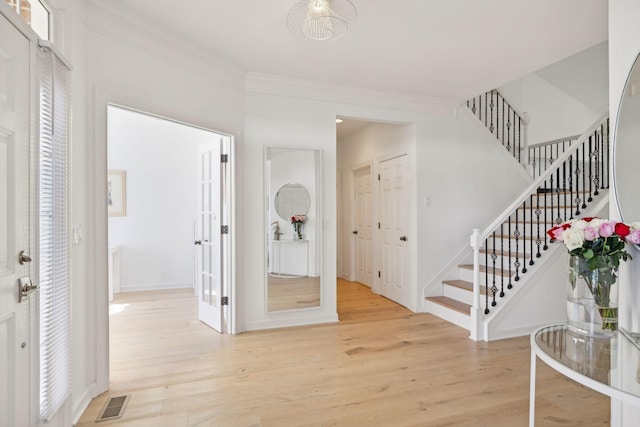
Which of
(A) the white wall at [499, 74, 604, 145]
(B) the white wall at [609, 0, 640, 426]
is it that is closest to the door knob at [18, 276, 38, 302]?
(B) the white wall at [609, 0, 640, 426]

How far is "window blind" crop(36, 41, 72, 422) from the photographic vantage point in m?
1.56

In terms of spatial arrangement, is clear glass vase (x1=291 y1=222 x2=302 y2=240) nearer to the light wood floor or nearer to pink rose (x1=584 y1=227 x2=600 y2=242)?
the light wood floor

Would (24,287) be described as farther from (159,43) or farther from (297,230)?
(297,230)

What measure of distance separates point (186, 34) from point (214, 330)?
9.10 feet

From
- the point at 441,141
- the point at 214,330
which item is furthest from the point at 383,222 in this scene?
the point at 214,330

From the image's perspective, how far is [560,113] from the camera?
5758mm

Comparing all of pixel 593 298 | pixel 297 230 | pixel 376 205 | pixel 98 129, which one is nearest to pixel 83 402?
pixel 98 129

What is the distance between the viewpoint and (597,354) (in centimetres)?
135

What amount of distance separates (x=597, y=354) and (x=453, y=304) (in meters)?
2.58

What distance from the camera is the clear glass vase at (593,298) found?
148 centimetres

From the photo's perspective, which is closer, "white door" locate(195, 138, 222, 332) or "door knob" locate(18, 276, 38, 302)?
"door knob" locate(18, 276, 38, 302)

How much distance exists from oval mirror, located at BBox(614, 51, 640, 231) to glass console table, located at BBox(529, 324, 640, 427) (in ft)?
2.10

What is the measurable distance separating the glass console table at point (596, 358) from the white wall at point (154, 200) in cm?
494

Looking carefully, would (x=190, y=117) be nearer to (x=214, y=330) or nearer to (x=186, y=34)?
(x=186, y=34)
